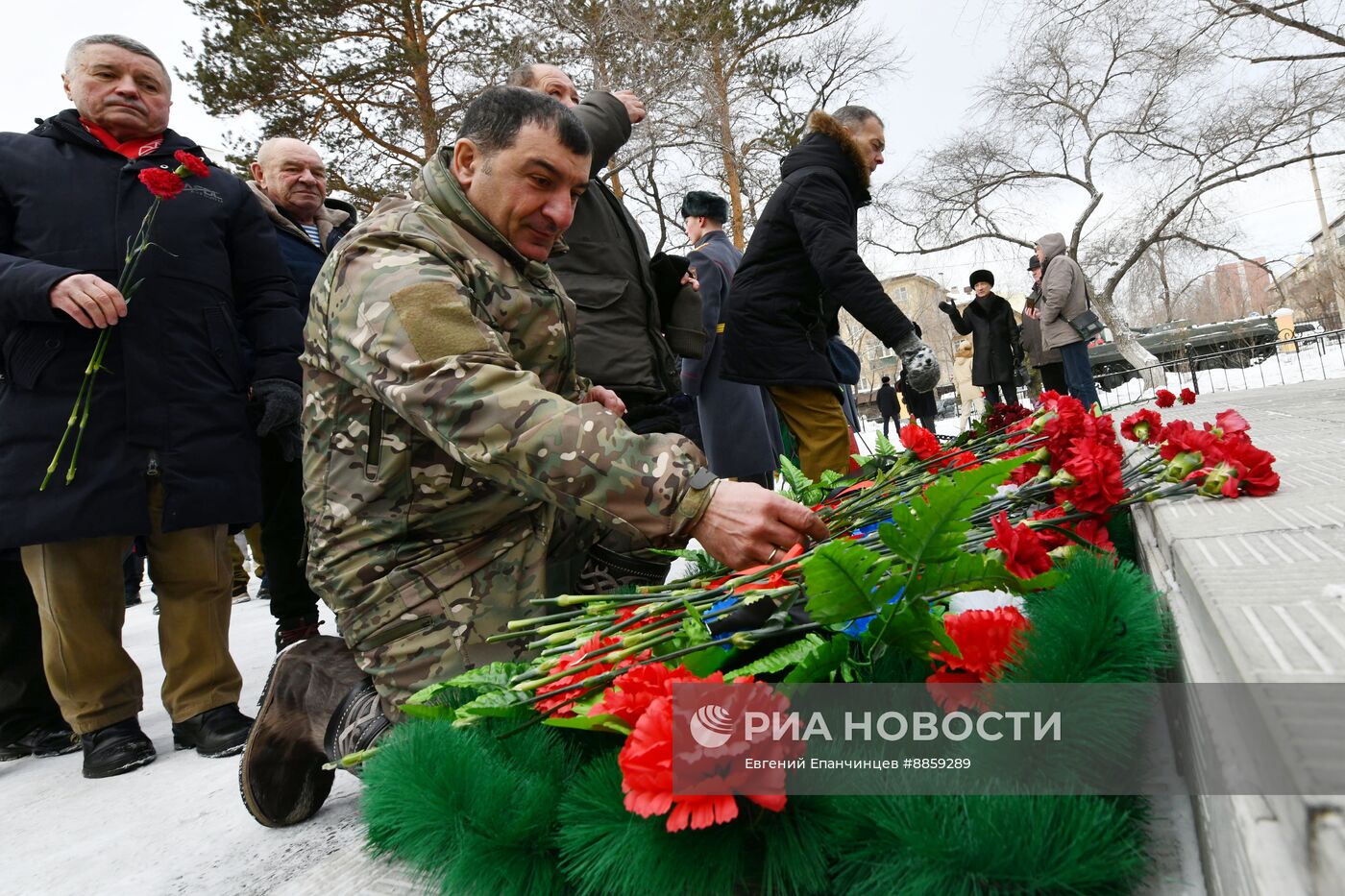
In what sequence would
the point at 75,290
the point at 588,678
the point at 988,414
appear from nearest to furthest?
the point at 588,678 < the point at 75,290 < the point at 988,414

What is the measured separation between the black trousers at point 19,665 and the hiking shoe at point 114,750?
0.63 meters

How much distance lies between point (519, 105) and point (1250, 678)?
169 cm

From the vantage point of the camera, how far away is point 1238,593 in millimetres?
723

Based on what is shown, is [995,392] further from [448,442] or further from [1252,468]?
[448,442]

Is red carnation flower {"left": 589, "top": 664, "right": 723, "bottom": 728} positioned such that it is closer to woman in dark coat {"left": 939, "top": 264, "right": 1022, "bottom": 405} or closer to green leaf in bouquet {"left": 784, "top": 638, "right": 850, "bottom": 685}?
green leaf in bouquet {"left": 784, "top": 638, "right": 850, "bottom": 685}

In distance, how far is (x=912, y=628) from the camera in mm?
942

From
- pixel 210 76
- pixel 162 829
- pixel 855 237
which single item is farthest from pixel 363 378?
pixel 210 76

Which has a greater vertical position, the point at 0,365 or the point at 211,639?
the point at 0,365

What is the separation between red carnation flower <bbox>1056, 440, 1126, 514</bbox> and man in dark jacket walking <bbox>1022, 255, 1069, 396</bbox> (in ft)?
21.4

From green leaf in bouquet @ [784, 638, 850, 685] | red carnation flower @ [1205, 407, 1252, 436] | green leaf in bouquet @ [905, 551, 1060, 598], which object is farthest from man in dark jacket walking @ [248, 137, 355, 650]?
red carnation flower @ [1205, 407, 1252, 436]

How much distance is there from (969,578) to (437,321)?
0.96 metres

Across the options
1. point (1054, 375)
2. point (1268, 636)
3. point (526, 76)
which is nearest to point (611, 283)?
point (526, 76)

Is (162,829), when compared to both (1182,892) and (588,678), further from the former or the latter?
(1182,892)

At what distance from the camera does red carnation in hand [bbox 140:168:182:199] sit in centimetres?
235
